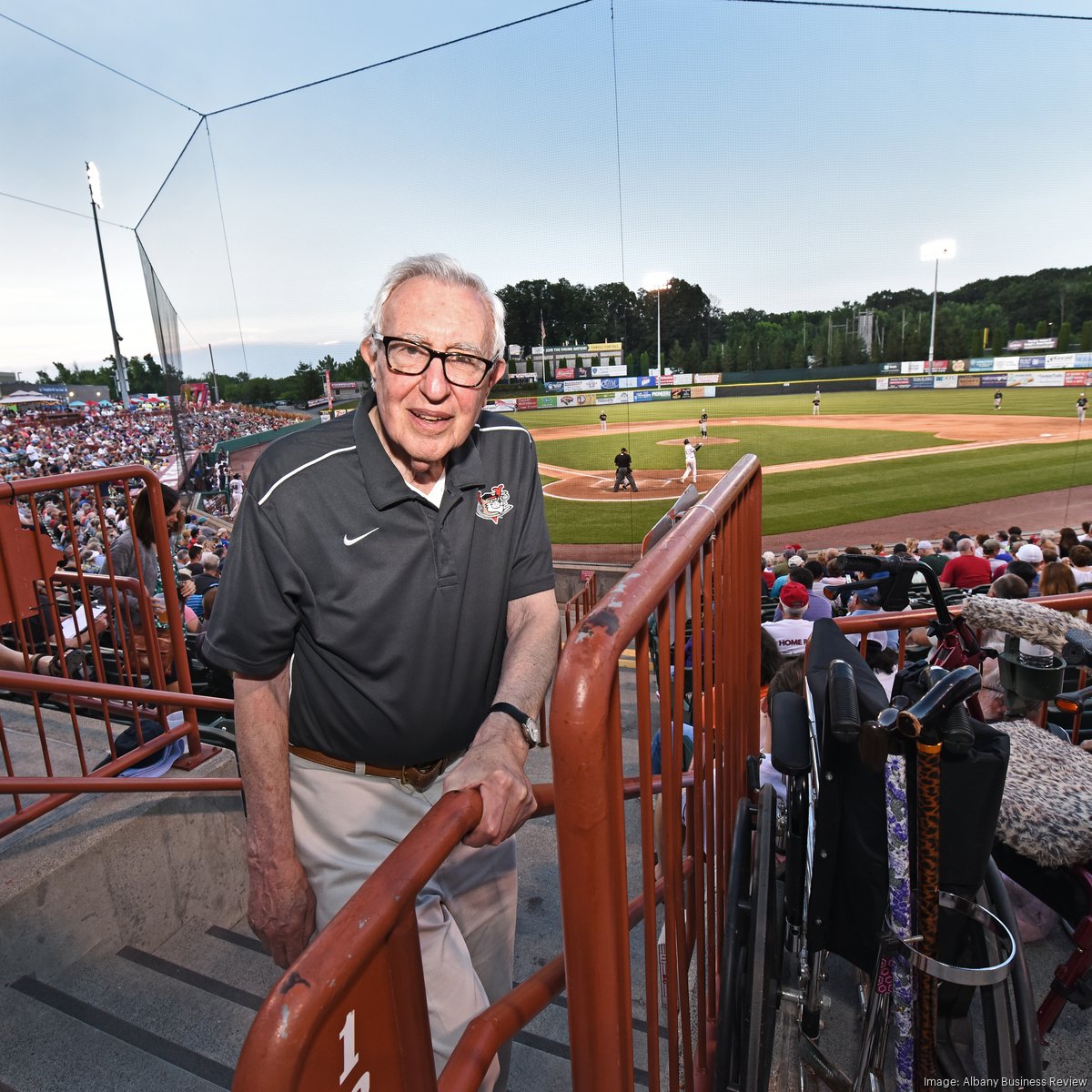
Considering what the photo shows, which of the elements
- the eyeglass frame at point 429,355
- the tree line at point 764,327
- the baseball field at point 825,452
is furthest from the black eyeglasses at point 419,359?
the tree line at point 764,327

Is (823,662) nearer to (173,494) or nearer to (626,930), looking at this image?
(626,930)

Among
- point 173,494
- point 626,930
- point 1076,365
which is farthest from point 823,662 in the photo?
point 1076,365

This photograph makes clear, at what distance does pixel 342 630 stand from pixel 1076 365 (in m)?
52.2

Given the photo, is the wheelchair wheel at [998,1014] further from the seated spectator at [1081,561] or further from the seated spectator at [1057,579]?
the seated spectator at [1081,561]

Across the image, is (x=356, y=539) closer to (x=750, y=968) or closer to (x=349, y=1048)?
(x=349, y=1048)

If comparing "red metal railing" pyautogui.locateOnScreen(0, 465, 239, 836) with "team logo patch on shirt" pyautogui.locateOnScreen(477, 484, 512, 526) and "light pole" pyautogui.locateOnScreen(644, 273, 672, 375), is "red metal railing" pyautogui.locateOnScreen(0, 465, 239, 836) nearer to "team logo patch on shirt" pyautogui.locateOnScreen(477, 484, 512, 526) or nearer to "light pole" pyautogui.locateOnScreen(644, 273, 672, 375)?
"team logo patch on shirt" pyautogui.locateOnScreen(477, 484, 512, 526)

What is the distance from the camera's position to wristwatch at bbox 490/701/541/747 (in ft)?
5.08

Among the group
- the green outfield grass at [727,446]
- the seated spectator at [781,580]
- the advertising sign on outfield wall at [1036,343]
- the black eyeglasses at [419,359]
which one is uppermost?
the advertising sign on outfield wall at [1036,343]

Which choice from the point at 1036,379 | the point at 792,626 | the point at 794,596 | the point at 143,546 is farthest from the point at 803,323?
the point at 143,546

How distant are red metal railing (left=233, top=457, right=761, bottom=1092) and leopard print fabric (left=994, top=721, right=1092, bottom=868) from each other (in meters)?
0.93

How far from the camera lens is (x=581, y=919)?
0.89m

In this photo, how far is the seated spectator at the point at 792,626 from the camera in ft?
15.4

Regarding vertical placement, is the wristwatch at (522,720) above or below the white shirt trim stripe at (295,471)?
below

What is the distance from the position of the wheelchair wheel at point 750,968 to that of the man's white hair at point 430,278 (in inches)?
58.5
